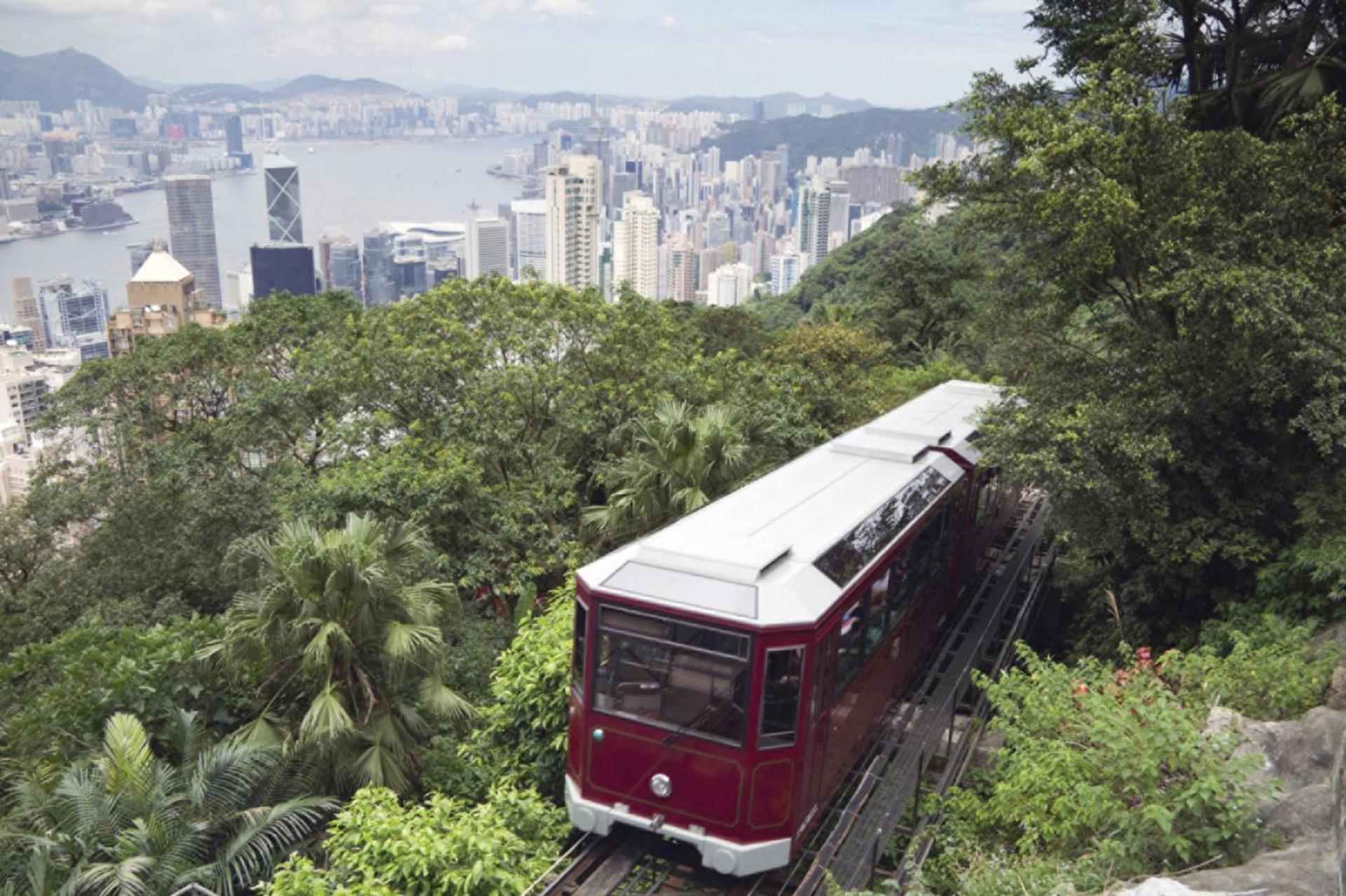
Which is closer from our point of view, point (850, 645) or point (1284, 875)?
point (1284, 875)

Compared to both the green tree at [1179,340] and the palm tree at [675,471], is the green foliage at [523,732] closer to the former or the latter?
the palm tree at [675,471]

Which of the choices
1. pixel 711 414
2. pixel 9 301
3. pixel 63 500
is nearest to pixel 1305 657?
pixel 711 414

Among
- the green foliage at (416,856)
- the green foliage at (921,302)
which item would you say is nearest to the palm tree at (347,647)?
the green foliage at (416,856)

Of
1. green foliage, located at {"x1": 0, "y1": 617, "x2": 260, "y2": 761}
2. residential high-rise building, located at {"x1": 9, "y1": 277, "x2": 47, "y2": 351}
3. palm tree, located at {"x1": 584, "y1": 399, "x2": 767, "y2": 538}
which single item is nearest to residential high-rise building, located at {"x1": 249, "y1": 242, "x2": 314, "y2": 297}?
residential high-rise building, located at {"x1": 9, "y1": 277, "x2": 47, "y2": 351}

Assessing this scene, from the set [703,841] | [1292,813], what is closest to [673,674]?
[703,841]

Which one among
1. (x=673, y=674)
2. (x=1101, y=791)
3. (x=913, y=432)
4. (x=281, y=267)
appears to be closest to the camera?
(x=1101, y=791)

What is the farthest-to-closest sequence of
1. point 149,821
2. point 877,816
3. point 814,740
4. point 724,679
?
1. point 877,816
2. point 149,821
3. point 814,740
4. point 724,679

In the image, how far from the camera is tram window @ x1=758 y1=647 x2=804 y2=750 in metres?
6.85

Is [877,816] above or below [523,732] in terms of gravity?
below

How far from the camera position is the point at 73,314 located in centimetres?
16125

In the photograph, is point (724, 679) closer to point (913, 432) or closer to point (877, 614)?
point (877, 614)

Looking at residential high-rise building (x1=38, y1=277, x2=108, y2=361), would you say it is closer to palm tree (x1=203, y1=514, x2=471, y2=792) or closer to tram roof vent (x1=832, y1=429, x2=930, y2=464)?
palm tree (x1=203, y1=514, x2=471, y2=792)

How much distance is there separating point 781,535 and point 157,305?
72.0 metres

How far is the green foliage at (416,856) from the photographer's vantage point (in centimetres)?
653
